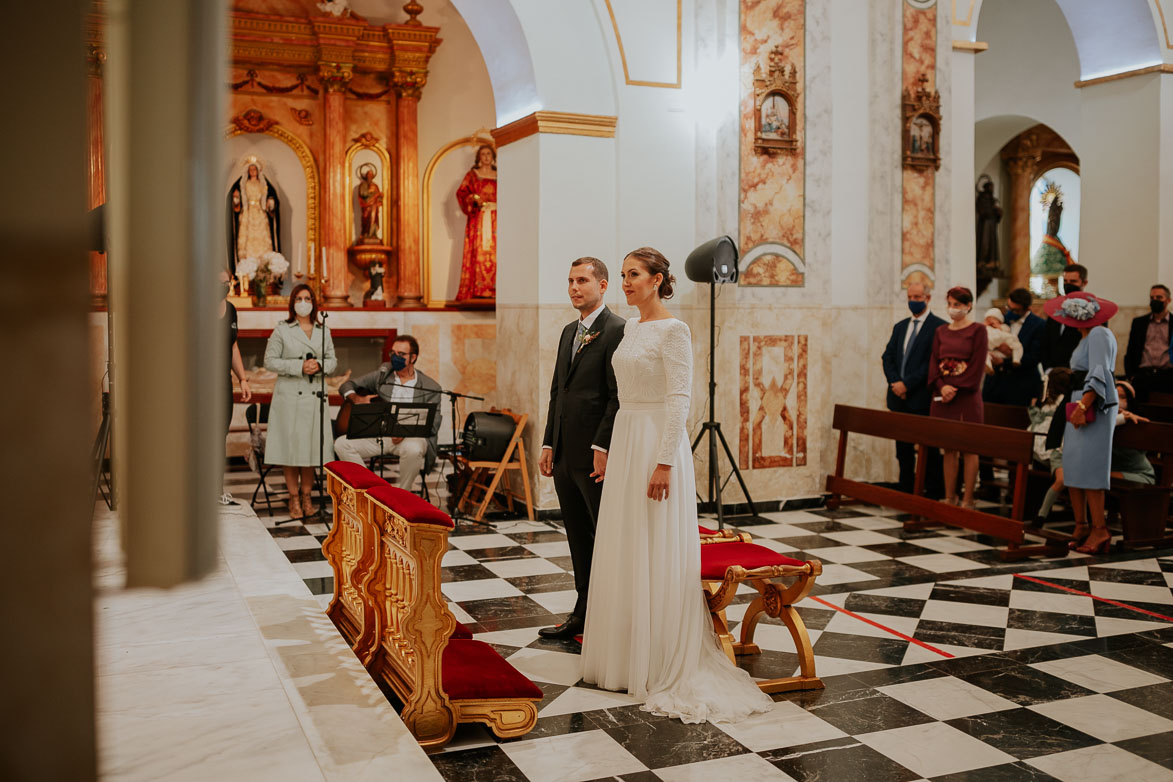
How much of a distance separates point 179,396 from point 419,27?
13.6m

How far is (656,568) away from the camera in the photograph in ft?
13.7

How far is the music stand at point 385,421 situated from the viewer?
7902 millimetres

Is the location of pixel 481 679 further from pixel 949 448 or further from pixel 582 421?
pixel 949 448

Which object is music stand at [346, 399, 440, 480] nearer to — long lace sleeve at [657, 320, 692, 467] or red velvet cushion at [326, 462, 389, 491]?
red velvet cushion at [326, 462, 389, 491]

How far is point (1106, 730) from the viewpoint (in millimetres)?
3992

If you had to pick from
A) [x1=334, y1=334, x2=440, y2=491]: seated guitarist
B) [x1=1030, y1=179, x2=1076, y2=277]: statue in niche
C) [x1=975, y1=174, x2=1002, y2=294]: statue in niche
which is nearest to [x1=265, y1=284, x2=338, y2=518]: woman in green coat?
[x1=334, y1=334, x2=440, y2=491]: seated guitarist

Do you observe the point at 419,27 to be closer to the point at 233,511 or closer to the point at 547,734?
the point at 233,511

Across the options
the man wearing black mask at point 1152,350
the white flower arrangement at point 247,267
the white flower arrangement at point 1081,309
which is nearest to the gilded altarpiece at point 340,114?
the white flower arrangement at point 247,267

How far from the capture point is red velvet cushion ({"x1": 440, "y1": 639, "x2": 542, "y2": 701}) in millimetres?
3807

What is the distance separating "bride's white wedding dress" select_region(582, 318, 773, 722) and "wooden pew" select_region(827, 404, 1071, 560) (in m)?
3.60

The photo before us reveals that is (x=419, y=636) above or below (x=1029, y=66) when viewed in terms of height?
below

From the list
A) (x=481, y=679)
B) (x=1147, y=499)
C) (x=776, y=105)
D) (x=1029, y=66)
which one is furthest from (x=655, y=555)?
(x=1029, y=66)

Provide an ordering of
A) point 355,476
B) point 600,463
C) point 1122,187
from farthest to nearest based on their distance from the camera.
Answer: point 1122,187 < point 600,463 < point 355,476

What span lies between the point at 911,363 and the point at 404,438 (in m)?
4.26
